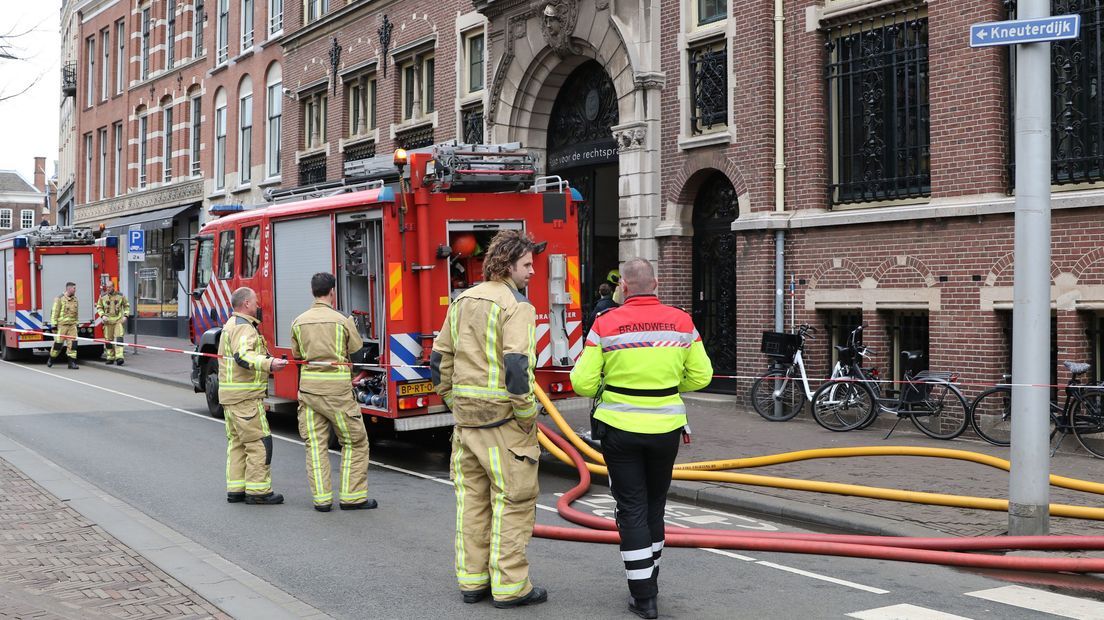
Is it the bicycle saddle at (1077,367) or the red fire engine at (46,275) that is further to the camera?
the red fire engine at (46,275)

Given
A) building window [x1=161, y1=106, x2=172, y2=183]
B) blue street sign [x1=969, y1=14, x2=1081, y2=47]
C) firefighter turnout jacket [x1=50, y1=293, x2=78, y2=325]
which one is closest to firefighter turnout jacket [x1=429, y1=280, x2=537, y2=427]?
blue street sign [x1=969, y1=14, x2=1081, y2=47]

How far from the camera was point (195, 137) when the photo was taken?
34844mm

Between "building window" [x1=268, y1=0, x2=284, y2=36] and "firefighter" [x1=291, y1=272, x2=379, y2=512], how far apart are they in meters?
22.8

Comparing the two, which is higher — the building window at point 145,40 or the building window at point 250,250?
the building window at point 145,40

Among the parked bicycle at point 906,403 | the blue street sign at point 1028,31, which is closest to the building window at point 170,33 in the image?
the parked bicycle at point 906,403

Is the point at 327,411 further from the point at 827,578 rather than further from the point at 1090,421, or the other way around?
the point at 1090,421

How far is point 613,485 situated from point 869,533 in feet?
9.54

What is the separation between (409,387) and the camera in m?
Result: 10.1

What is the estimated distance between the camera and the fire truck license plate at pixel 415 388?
10055mm

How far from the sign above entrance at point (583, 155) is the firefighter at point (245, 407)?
32.3 ft

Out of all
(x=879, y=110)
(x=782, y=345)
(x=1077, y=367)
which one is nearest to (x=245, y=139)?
(x=782, y=345)

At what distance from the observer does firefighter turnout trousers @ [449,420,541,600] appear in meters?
5.53

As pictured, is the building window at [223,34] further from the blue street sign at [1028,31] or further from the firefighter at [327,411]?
the blue street sign at [1028,31]

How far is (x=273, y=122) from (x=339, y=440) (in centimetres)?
2270
